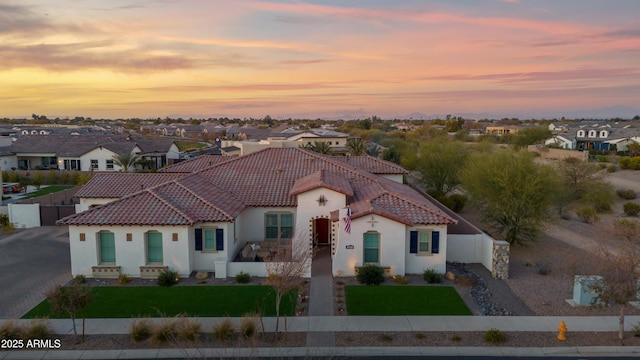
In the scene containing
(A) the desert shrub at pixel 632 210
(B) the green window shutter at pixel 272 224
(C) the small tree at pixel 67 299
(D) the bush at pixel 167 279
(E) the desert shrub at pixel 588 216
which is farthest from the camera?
(A) the desert shrub at pixel 632 210

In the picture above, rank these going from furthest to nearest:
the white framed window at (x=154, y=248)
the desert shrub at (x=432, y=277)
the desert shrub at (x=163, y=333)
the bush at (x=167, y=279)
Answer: the white framed window at (x=154, y=248)
the desert shrub at (x=432, y=277)
the bush at (x=167, y=279)
the desert shrub at (x=163, y=333)

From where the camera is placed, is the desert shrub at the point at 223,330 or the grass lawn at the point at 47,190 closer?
the desert shrub at the point at 223,330

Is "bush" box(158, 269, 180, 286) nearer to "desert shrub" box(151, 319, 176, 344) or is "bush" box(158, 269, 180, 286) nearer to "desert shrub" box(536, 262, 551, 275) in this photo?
"desert shrub" box(151, 319, 176, 344)

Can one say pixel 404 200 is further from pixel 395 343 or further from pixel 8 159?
pixel 8 159

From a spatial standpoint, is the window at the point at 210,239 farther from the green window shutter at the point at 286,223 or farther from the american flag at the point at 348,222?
the american flag at the point at 348,222

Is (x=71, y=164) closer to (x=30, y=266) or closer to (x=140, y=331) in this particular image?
(x=30, y=266)

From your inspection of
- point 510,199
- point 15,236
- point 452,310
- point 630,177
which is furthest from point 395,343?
point 630,177

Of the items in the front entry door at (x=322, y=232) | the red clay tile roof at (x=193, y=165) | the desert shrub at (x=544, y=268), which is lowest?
the desert shrub at (x=544, y=268)

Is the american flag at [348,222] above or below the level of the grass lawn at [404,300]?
above

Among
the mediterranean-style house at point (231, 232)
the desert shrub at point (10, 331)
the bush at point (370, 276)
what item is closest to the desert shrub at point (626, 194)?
the mediterranean-style house at point (231, 232)
